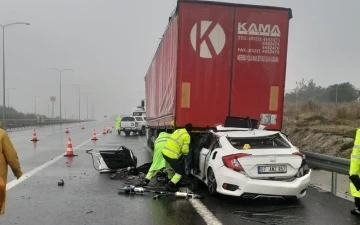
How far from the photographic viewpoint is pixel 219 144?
25.1 ft

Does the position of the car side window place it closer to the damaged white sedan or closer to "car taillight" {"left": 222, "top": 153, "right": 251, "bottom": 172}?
the damaged white sedan

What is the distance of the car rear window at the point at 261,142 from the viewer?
752cm

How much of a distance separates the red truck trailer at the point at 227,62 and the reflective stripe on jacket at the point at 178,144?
725mm

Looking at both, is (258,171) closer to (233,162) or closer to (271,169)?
(271,169)

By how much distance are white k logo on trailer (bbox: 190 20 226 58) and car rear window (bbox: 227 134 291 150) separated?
224 centimetres

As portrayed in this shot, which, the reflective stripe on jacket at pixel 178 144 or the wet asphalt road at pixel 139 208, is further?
the reflective stripe on jacket at pixel 178 144

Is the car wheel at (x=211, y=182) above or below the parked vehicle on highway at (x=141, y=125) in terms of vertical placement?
above

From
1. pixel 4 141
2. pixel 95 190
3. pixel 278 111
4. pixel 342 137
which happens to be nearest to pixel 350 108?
pixel 342 137

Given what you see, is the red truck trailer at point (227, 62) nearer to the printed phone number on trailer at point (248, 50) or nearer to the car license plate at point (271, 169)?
the printed phone number on trailer at point (248, 50)

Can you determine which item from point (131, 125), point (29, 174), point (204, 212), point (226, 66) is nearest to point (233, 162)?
point (204, 212)

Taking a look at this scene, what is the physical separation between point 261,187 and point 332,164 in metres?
2.13

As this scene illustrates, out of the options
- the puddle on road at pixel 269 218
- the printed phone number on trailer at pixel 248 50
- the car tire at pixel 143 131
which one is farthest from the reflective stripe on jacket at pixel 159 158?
the car tire at pixel 143 131

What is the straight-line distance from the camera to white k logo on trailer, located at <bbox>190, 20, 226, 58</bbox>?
346 inches

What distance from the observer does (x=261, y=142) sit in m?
7.69
